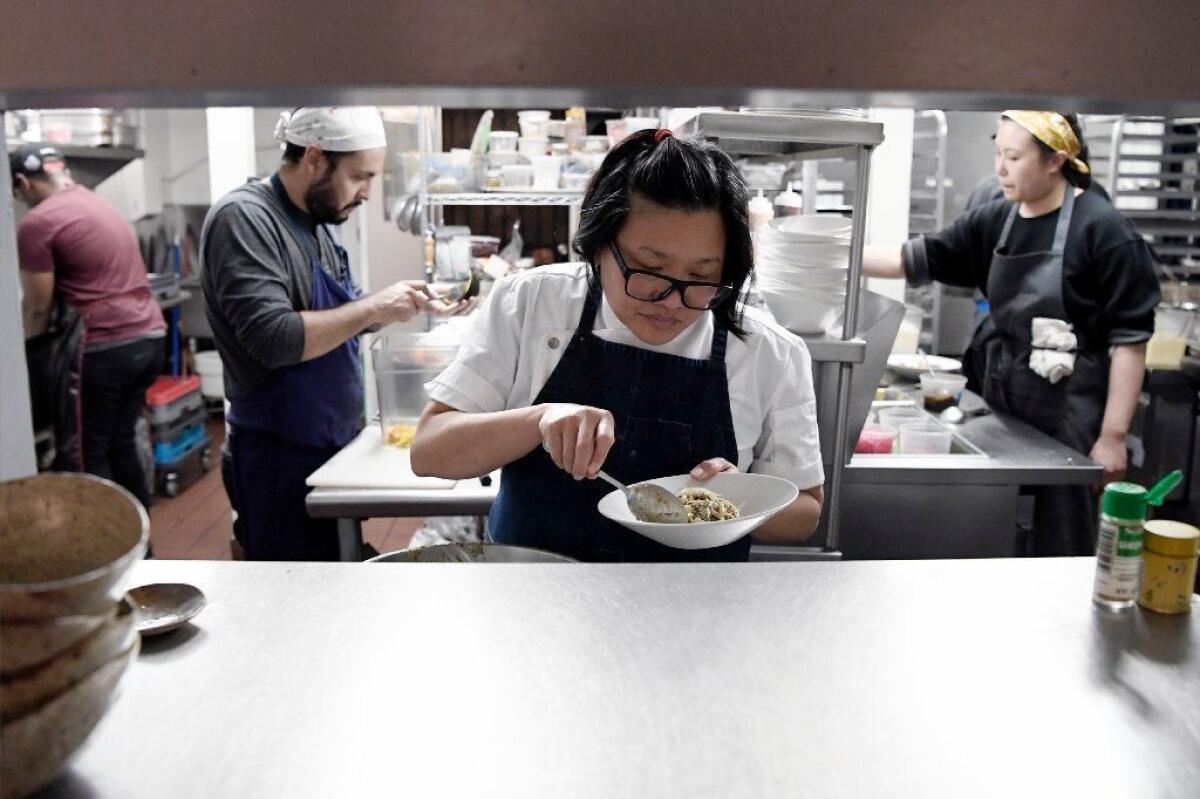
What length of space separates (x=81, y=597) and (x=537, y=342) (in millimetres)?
1233

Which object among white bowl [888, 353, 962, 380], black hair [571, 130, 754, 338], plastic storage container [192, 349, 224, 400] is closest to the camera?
black hair [571, 130, 754, 338]

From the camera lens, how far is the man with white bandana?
2805 mm

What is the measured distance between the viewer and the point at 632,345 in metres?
1.92

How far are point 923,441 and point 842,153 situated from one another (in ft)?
2.97

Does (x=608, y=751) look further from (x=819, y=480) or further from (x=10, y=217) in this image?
(x=819, y=480)

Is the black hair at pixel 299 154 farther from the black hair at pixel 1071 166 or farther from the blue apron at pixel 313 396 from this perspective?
the black hair at pixel 1071 166

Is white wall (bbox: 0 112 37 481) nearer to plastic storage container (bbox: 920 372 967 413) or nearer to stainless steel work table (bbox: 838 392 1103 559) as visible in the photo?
stainless steel work table (bbox: 838 392 1103 559)

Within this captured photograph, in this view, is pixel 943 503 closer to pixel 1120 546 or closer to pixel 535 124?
pixel 1120 546

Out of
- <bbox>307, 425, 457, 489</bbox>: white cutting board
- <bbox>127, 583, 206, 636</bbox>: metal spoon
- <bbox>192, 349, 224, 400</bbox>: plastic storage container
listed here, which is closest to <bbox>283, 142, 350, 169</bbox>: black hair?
<bbox>307, 425, 457, 489</bbox>: white cutting board

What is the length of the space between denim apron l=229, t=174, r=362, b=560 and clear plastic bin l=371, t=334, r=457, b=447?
0.47ft

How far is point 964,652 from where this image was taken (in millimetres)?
1175

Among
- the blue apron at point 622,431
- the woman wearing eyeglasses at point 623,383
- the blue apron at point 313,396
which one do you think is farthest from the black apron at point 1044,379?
the blue apron at point 313,396

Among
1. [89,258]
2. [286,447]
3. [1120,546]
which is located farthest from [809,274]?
[89,258]

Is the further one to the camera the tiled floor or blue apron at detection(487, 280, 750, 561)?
the tiled floor
